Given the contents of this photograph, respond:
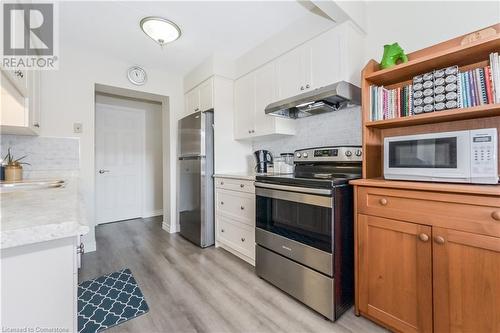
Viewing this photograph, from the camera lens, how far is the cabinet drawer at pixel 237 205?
2346 mm

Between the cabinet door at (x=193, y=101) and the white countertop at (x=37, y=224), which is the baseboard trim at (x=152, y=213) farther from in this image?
the white countertop at (x=37, y=224)

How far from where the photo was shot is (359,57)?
6.41 feet

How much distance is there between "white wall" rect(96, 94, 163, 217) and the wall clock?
1202 mm

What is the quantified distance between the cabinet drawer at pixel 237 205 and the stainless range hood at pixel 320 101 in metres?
0.95

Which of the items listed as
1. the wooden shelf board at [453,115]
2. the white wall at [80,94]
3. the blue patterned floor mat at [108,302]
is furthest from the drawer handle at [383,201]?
the white wall at [80,94]

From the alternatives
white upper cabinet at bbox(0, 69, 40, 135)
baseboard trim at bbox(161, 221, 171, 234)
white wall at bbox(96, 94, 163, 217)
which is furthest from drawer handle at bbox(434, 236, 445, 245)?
white wall at bbox(96, 94, 163, 217)

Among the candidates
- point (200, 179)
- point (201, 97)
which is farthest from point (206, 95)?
point (200, 179)

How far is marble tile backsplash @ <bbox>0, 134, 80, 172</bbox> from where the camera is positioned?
8.00 ft

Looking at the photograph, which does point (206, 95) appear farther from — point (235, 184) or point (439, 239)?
point (439, 239)

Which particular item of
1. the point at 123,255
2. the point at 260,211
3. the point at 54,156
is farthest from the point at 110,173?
the point at 260,211

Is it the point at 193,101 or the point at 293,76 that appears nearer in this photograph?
the point at 293,76

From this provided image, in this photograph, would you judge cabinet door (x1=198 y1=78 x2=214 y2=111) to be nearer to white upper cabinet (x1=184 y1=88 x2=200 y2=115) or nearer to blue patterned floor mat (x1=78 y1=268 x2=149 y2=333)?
white upper cabinet (x1=184 y1=88 x2=200 y2=115)

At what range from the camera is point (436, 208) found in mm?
1191

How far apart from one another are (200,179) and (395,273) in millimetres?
2212
